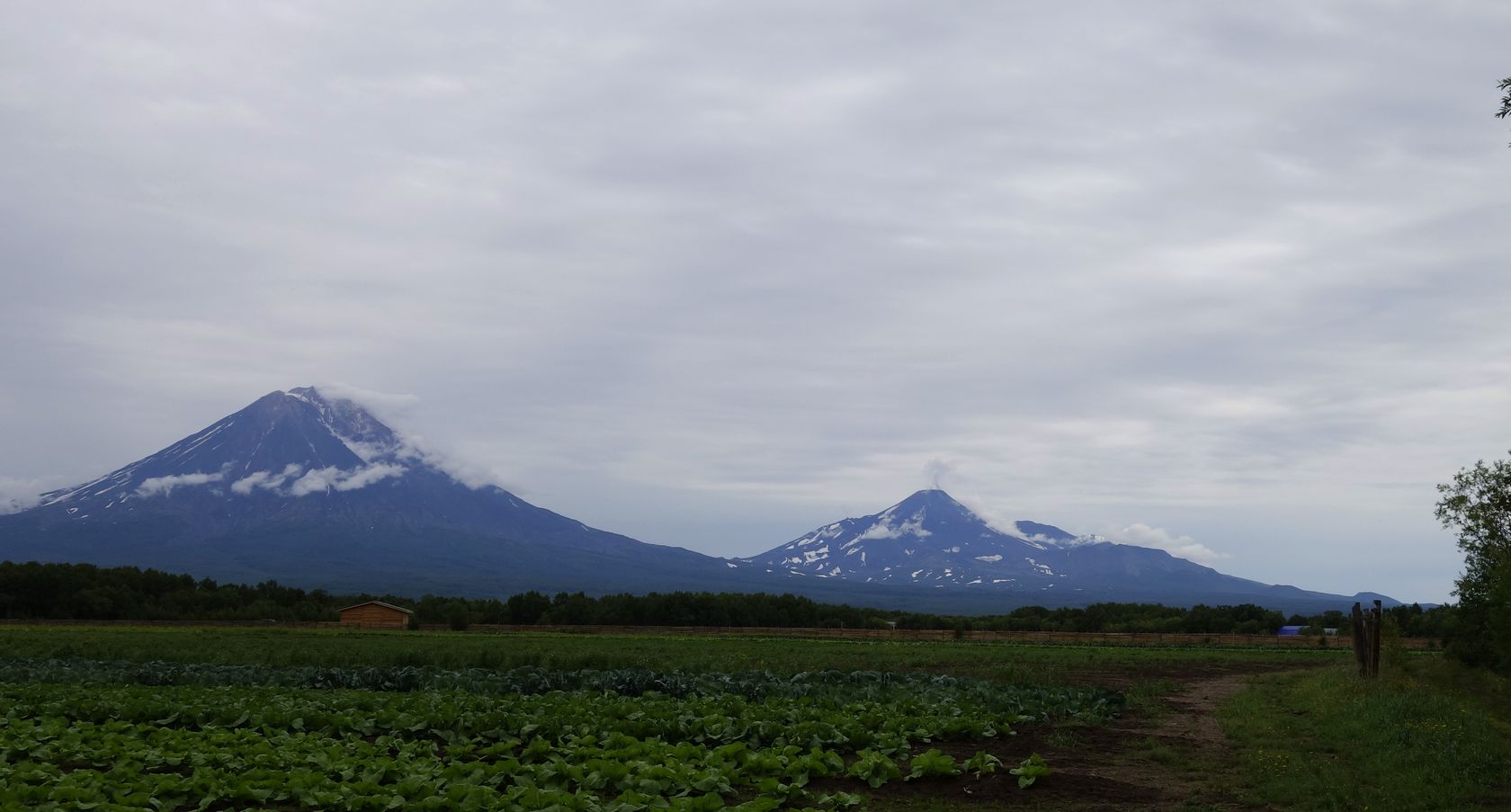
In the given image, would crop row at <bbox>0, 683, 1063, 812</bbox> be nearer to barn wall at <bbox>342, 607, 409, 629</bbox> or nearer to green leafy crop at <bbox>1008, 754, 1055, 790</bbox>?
green leafy crop at <bbox>1008, 754, 1055, 790</bbox>

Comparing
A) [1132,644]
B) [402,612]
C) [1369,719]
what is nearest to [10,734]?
[1369,719]

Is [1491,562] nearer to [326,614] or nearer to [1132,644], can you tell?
[1132,644]

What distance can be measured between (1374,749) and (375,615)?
254 feet

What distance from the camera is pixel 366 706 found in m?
19.7

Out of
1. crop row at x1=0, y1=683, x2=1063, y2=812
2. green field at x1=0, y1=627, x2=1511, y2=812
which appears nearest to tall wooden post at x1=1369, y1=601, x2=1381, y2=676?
green field at x1=0, y1=627, x2=1511, y2=812

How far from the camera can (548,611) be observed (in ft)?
329

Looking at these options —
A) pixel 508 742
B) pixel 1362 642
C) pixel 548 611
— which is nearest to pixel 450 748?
pixel 508 742

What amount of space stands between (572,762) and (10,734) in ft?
28.2

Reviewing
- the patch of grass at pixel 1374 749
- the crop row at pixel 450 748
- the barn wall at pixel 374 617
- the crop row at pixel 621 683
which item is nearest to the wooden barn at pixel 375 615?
the barn wall at pixel 374 617

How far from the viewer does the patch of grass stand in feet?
44.1

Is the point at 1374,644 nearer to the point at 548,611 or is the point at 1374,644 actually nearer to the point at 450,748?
the point at 450,748

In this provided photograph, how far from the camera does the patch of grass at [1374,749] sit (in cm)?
1344

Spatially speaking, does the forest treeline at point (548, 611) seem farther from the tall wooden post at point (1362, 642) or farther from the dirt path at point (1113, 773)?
the dirt path at point (1113, 773)

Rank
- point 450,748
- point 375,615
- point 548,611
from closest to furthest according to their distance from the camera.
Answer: point 450,748 < point 375,615 < point 548,611
